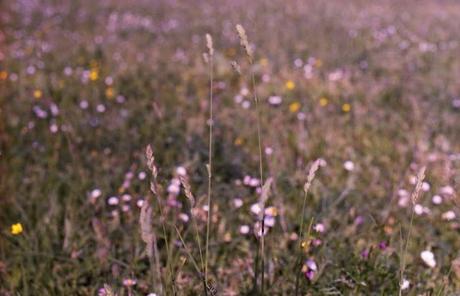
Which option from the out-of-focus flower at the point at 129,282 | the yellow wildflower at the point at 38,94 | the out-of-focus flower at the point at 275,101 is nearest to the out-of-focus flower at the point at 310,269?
the out-of-focus flower at the point at 129,282

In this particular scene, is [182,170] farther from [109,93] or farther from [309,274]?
[109,93]

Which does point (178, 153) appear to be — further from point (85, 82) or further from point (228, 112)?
point (85, 82)

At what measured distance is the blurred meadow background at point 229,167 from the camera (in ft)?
7.64

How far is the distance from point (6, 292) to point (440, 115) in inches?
152

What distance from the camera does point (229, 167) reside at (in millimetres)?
3350

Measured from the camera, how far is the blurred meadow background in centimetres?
233

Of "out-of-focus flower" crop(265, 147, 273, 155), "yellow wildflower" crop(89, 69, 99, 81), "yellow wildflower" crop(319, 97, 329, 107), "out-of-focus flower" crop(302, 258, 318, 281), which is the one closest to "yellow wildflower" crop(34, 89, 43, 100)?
"yellow wildflower" crop(89, 69, 99, 81)

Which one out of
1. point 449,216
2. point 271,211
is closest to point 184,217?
point 271,211

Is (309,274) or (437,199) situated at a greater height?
(309,274)

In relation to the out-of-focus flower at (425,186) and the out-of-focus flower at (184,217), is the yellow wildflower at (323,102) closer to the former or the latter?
the out-of-focus flower at (425,186)

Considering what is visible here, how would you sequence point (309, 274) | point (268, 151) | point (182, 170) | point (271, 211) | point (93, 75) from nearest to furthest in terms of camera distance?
point (309, 274), point (271, 211), point (182, 170), point (268, 151), point (93, 75)

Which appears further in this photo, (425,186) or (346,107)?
(346,107)

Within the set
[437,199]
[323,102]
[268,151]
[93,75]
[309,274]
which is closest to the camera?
[309,274]

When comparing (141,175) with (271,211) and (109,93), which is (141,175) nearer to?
(271,211)
